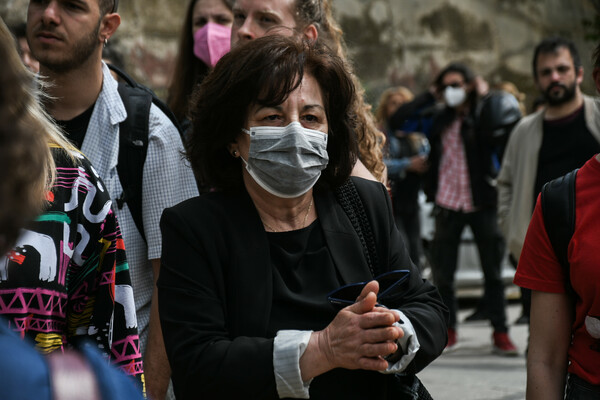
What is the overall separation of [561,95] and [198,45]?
3.12 meters

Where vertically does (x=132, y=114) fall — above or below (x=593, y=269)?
above

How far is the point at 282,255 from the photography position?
8.05ft

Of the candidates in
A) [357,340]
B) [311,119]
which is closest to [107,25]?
[311,119]

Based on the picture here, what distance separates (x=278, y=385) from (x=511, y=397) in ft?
12.3

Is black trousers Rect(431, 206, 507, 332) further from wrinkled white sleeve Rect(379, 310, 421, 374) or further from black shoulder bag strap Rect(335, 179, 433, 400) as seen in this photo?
wrinkled white sleeve Rect(379, 310, 421, 374)

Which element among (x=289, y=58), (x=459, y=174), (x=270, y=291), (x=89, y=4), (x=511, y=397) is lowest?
(x=511, y=397)

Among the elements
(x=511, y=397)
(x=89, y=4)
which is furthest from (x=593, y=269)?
(x=511, y=397)

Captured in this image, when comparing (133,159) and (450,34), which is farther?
(450,34)

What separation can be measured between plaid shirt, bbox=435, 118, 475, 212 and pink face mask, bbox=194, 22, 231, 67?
3.96 meters

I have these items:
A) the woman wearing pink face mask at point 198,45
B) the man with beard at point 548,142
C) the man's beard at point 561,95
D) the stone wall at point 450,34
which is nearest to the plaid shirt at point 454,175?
the man with beard at point 548,142

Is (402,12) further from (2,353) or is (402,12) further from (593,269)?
(2,353)

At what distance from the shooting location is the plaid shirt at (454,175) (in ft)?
25.1

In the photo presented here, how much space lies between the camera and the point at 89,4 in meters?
3.12

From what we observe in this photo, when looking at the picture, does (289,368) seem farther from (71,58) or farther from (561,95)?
(561,95)
